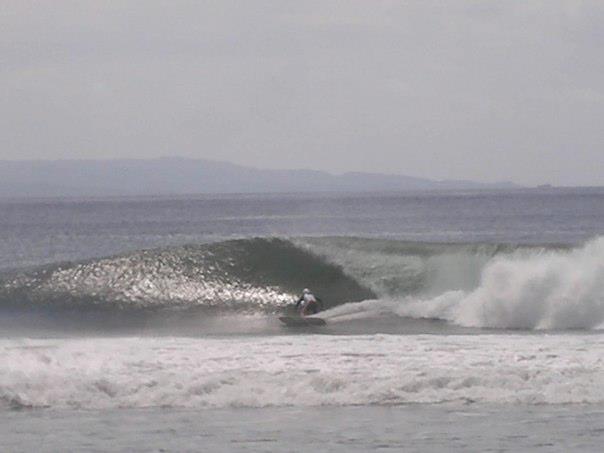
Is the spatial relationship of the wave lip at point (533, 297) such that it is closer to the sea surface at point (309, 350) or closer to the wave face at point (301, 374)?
the sea surface at point (309, 350)

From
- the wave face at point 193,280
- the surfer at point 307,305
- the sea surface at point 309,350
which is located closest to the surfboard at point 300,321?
the sea surface at point 309,350

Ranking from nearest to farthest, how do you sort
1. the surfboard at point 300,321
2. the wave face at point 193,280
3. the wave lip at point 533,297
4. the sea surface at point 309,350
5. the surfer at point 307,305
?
the sea surface at point 309,350 < the wave lip at point 533,297 < the surfboard at point 300,321 < the surfer at point 307,305 < the wave face at point 193,280

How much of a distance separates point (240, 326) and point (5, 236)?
6238 cm

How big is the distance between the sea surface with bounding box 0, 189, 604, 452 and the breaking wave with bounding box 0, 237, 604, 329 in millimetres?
60


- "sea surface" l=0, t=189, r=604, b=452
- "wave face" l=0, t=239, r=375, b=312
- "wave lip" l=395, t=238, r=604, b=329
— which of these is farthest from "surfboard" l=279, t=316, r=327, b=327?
"wave face" l=0, t=239, r=375, b=312

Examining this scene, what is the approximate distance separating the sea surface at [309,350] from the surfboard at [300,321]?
19 centimetres

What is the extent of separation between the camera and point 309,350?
20.5 metres

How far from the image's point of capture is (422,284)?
32.9 meters

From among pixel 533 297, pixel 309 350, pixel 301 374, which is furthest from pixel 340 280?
pixel 301 374

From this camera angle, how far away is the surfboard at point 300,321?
90.2ft

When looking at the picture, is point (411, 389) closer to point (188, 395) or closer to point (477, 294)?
point (188, 395)

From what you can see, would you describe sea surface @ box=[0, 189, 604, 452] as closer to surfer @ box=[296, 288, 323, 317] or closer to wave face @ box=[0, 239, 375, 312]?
wave face @ box=[0, 239, 375, 312]

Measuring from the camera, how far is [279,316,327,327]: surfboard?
90.2 ft

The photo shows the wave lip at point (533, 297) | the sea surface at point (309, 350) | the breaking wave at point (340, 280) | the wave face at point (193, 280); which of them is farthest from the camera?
the wave face at point (193, 280)
